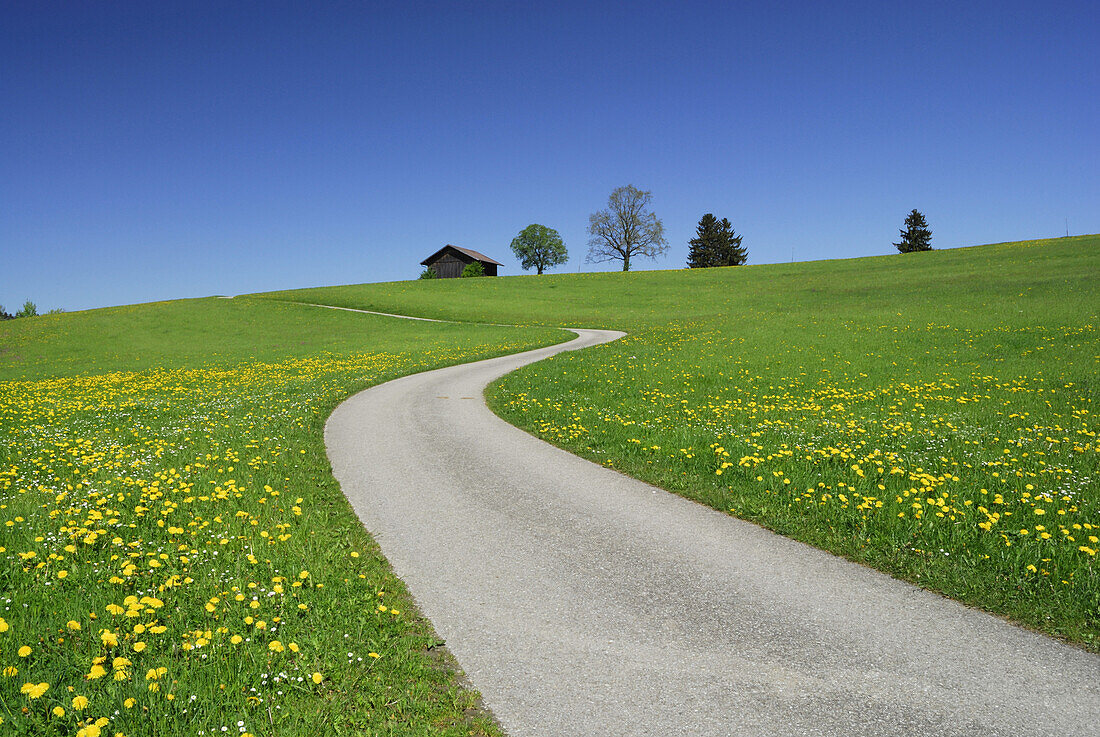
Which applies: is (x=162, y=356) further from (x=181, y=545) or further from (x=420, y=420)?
(x=181, y=545)

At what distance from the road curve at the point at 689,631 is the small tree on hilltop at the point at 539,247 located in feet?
383

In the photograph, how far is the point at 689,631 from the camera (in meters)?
4.92

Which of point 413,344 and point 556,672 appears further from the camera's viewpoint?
point 413,344

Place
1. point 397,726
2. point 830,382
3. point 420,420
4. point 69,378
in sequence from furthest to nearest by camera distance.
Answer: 1. point 69,378
2. point 830,382
3. point 420,420
4. point 397,726

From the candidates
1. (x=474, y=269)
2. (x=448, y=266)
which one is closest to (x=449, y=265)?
(x=448, y=266)

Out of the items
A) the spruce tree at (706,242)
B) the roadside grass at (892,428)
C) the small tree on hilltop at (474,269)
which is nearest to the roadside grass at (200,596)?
the roadside grass at (892,428)

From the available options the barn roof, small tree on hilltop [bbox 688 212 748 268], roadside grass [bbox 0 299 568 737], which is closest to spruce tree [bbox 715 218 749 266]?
small tree on hilltop [bbox 688 212 748 268]

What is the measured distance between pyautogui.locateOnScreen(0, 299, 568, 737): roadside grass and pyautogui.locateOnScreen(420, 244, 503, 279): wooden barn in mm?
83495

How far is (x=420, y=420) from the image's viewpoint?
1430 centimetres

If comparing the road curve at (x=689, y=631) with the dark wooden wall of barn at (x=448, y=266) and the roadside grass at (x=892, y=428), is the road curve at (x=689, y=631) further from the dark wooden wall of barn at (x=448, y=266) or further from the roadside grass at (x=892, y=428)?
the dark wooden wall of barn at (x=448, y=266)

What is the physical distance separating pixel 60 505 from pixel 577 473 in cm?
742

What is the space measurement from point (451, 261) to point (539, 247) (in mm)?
31330

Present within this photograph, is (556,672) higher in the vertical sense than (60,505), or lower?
lower

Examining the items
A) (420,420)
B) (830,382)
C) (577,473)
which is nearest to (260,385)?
(420,420)
